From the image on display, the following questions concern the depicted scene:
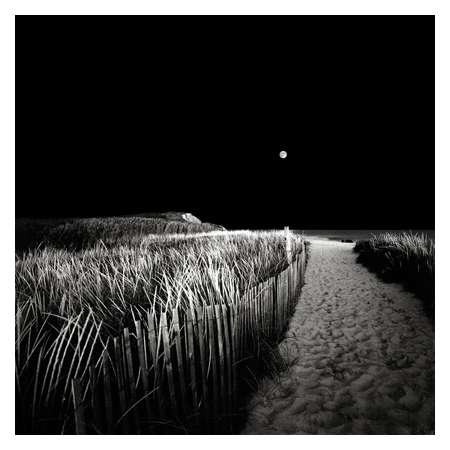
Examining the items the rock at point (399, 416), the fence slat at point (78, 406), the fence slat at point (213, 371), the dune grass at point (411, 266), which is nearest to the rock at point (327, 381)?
the rock at point (399, 416)

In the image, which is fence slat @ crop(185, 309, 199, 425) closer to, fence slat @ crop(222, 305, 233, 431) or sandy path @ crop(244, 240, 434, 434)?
fence slat @ crop(222, 305, 233, 431)

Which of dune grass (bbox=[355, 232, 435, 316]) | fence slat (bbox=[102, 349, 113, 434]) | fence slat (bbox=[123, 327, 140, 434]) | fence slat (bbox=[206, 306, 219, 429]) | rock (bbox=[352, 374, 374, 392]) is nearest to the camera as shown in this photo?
fence slat (bbox=[102, 349, 113, 434])

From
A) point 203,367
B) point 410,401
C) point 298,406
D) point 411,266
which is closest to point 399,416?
point 410,401

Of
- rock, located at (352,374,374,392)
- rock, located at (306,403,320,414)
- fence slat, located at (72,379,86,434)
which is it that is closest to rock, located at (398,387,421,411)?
rock, located at (352,374,374,392)

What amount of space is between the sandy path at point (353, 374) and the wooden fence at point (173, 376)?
0.32 metres

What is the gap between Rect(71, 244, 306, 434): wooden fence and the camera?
41.3 inches

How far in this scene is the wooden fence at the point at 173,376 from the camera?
3.44 ft

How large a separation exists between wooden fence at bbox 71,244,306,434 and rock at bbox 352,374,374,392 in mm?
712

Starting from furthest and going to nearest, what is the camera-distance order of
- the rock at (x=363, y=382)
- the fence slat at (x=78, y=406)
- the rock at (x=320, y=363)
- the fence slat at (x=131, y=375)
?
the rock at (x=320, y=363)
the rock at (x=363, y=382)
the fence slat at (x=131, y=375)
the fence slat at (x=78, y=406)

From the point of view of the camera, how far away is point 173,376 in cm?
128

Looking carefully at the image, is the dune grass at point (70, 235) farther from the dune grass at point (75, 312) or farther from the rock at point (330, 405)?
the rock at point (330, 405)

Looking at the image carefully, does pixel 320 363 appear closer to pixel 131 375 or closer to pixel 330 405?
pixel 330 405

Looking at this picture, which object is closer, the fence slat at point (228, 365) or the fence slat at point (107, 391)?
the fence slat at point (107, 391)

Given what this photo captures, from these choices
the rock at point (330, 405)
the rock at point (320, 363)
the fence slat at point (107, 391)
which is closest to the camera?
the fence slat at point (107, 391)
